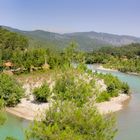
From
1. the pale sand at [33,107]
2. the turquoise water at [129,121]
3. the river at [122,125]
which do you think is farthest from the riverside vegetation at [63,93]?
the river at [122,125]

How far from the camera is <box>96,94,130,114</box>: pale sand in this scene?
135 ft

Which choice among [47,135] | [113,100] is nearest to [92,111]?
[47,135]

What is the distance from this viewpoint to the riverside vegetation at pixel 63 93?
16266 mm

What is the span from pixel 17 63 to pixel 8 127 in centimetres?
3799

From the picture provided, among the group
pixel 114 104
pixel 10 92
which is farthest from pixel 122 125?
pixel 10 92

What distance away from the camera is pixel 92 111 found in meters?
17.4

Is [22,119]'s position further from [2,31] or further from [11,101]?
[2,31]

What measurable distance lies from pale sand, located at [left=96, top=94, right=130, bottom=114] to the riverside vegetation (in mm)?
810

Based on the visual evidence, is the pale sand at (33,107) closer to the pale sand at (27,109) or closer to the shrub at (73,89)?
the pale sand at (27,109)

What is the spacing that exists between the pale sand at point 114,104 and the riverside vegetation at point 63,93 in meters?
0.81

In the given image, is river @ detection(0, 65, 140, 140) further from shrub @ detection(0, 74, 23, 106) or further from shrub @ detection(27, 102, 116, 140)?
shrub @ detection(27, 102, 116, 140)

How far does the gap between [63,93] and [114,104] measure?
11.8 m

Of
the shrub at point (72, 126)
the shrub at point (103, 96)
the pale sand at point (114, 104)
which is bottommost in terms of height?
the pale sand at point (114, 104)

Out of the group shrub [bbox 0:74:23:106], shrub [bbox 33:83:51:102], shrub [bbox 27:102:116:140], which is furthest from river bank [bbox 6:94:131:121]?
shrub [bbox 27:102:116:140]
